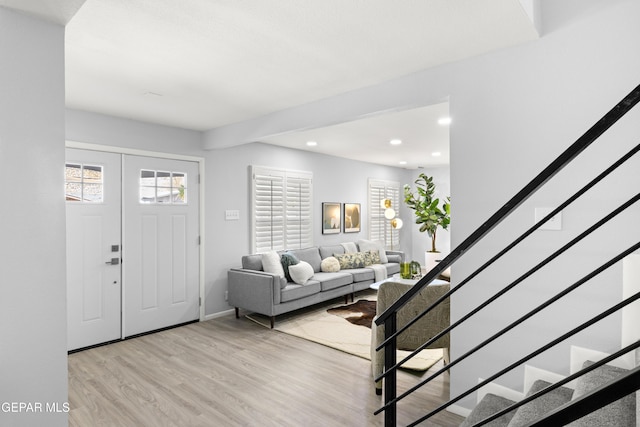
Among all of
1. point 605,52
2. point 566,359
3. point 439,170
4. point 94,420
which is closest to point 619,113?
point 605,52

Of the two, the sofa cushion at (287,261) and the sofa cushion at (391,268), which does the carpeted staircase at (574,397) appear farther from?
the sofa cushion at (391,268)

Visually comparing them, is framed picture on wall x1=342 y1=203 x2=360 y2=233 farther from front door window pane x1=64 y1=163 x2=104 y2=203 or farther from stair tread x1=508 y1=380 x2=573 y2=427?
stair tread x1=508 y1=380 x2=573 y2=427

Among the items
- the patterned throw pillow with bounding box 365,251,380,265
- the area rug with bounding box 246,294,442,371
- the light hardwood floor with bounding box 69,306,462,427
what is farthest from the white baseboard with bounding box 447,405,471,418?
the patterned throw pillow with bounding box 365,251,380,265

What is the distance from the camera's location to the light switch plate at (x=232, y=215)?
515 cm

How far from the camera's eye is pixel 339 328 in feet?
15.0

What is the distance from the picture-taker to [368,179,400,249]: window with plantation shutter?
25.6 ft

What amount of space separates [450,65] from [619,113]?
70.9 inches

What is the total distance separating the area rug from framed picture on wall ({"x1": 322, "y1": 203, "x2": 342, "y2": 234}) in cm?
145

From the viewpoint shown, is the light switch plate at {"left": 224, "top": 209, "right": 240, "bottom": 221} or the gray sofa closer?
the gray sofa

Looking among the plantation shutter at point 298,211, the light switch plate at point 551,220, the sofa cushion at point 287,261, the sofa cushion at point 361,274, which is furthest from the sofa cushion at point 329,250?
the light switch plate at point 551,220

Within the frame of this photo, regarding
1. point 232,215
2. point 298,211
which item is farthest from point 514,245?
point 298,211

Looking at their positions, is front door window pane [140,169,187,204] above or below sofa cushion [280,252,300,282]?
above

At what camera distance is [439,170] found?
8461 mm

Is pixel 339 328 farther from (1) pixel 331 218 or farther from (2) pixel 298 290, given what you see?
(1) pixel 331 218
